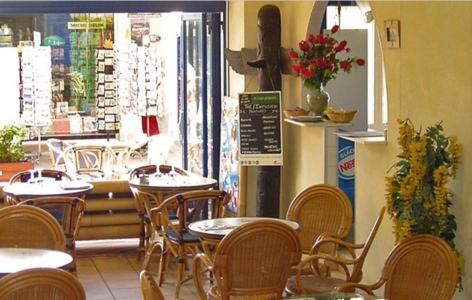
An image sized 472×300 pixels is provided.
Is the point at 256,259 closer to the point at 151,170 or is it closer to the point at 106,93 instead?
the point at 151,170

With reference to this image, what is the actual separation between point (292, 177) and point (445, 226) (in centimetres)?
359

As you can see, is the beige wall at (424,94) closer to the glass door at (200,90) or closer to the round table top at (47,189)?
the round table top at (47,189)

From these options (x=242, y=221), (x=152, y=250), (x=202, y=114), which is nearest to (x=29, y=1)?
(x=202, y=114)

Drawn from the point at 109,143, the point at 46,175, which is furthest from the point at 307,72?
the point at 109,143

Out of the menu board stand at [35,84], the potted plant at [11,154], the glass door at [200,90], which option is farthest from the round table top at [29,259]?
the menu board stand at [35,84]

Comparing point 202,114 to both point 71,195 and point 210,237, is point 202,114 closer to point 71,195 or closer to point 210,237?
point 71,195

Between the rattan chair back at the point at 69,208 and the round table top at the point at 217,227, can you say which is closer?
the round table top at the point at 217,227

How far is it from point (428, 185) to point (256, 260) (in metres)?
1.03

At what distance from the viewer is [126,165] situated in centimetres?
1108

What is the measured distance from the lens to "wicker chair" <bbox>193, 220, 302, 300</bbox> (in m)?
5.30

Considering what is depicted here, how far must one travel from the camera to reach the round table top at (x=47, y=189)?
766 centimetres

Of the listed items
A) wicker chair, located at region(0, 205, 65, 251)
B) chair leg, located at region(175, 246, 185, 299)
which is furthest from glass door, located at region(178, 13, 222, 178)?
wicker chair, located at region(0, 205, 65, 251)

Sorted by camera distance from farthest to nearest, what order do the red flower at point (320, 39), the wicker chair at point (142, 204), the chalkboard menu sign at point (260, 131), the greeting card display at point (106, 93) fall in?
the greeting card display at point (106, 93) → the chalkboard menu sign at point (260, 131) → the wicker chair at point (142, 204) → the red flower at point (320, 39)

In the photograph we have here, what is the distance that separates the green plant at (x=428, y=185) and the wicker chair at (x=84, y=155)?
5110 mm
